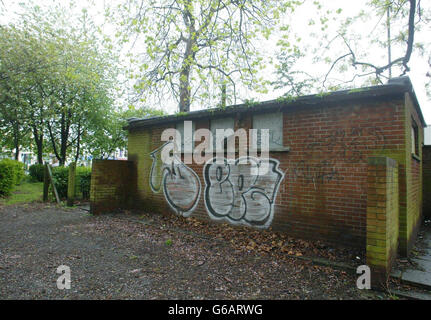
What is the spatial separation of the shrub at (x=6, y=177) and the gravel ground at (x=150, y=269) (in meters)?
6.25

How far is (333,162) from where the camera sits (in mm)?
4711

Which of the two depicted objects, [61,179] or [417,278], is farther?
[61,179]

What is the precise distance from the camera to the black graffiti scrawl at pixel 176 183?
6.88 meters

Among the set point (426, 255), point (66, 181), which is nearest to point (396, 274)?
point (426, 255)

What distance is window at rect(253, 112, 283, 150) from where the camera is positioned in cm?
544

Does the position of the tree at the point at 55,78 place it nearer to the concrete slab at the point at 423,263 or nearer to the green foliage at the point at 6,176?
the green foliage at the point at 6,176

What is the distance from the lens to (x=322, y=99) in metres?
4.77

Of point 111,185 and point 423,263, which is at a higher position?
point 111,185

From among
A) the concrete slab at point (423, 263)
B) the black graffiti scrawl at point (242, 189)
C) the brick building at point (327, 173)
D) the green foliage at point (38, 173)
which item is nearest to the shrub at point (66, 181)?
the brick building at point (327, 173)

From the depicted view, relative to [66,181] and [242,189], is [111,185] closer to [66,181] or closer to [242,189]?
[66,181]

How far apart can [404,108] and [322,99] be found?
4.33 feet

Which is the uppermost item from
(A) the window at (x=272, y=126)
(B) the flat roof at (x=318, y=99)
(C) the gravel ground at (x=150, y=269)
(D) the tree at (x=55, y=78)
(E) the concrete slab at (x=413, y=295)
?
(D) the tree at (x=55, y=78)

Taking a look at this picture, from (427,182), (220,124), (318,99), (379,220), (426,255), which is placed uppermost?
(318,99)

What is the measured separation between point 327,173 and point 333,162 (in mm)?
241
